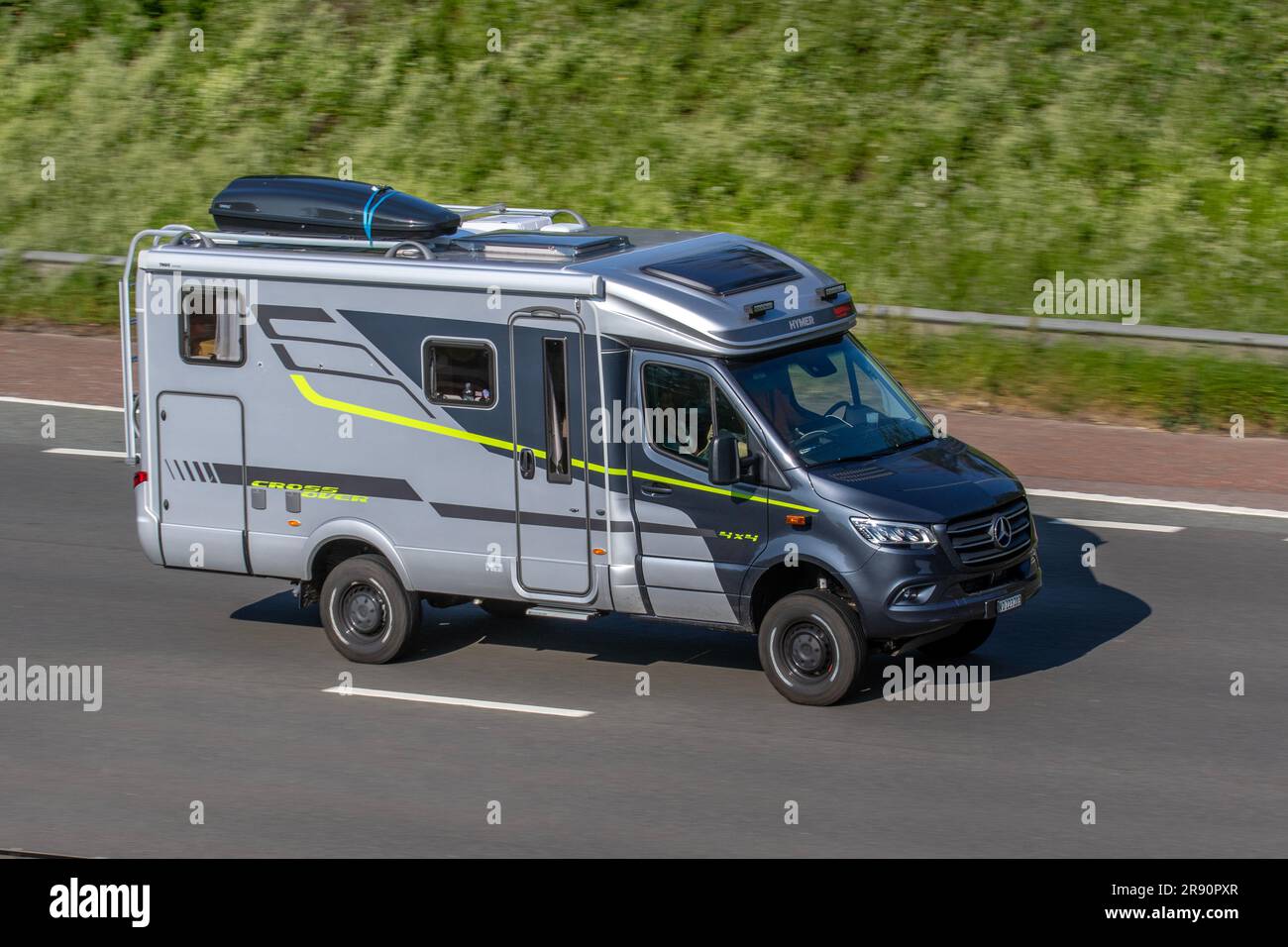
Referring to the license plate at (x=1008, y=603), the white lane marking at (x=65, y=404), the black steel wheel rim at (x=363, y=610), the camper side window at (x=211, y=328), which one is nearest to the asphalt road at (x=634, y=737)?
the black steel wheel rim at (x=363, y=610)

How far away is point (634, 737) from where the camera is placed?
35.2 ft


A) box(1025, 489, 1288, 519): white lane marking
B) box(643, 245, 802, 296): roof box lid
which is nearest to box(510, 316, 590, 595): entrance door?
box(643, 245, 802, 296): roof box lid

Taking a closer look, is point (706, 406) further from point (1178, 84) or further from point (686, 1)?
point (686, 1)

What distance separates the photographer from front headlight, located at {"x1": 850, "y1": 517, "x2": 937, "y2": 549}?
10.6 metres

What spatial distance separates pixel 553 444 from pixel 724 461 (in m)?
1.17

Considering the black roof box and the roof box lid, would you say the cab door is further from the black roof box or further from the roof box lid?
the black roof box

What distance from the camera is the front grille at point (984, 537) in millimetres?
10758

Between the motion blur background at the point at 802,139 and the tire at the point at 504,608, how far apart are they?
276 inches

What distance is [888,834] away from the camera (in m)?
9.27

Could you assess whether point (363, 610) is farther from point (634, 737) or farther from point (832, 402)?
point (832, 402)

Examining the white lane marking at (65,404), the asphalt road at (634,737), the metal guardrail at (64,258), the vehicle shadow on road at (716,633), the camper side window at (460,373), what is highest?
the metal guardrail at (64,258)

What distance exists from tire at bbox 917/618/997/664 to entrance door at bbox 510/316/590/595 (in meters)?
2.30

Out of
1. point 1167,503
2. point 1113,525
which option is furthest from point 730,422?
point 1167,503

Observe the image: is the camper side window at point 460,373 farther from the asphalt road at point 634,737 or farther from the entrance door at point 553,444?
the asphalt road at point 634,737
